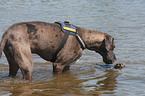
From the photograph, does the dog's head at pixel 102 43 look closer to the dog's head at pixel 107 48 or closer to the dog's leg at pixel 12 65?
the dog's head at pixel 107 48

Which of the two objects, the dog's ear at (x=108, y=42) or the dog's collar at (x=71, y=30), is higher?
the dog's collar at (x=71, y=30)

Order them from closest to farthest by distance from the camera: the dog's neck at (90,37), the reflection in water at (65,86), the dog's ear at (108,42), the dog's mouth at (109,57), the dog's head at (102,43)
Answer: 1. the reflection in water at (65,86)
2. the dog's neck at (90,37)
3. the dog's head at (102,43)
4. the dog's ear at (108,42)
5. the dog's mouth at (109,57)

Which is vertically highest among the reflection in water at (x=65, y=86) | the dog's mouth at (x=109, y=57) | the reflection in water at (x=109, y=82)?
the dog's mouth at (x=109, y=57)

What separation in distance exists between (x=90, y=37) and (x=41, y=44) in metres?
1.44

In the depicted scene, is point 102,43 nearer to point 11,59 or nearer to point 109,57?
point 109,57

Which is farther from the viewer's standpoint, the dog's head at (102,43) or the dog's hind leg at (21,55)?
the dog's head at (102,43)

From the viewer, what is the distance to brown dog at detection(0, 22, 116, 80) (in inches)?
267

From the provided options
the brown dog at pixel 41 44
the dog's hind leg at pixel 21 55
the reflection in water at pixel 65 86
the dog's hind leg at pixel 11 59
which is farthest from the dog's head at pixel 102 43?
the dog's hind leg at pixel 11 59

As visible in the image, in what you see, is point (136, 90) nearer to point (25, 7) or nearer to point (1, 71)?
point (1, 71)

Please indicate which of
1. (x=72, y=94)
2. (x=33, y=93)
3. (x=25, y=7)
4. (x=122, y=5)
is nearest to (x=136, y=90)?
(x=72, y=94)

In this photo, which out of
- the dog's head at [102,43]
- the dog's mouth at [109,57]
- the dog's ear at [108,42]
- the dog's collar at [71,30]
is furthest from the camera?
the dog's mouth at [109,57]

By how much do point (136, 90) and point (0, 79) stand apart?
10.9 feet

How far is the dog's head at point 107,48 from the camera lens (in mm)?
8219

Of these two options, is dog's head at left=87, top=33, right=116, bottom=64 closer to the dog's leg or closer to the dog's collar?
the dog's collar
